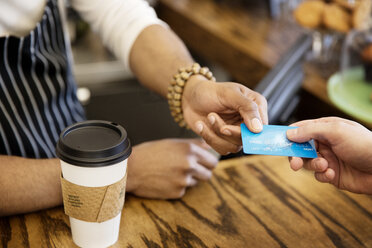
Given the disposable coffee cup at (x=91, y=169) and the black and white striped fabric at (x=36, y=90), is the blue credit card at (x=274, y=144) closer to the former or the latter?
the disposable coffee cup at (x=91, y=169)

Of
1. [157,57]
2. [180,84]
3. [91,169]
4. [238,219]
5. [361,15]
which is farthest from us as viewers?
[361,15]

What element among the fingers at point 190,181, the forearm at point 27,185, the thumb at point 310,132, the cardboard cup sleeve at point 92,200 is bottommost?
the forearm at point 27,185

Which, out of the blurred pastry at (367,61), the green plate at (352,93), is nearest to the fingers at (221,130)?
the green plate at (352,93)

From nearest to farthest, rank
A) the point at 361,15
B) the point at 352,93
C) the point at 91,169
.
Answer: the point at 91,169 → the point at 352,93 → the point at 361,15

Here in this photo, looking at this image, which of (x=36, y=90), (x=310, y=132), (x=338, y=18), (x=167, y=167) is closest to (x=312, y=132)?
(x=310, y=132)

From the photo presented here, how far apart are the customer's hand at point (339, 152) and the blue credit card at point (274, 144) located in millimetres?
16

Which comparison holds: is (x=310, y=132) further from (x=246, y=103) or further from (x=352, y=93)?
(x=352, y=93)

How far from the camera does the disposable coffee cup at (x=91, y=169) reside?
72cm

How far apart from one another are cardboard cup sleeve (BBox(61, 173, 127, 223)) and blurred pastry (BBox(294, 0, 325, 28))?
1387 mm

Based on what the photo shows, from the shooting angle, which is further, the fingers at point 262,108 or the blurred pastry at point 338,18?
the blurred pastry at point 338,18

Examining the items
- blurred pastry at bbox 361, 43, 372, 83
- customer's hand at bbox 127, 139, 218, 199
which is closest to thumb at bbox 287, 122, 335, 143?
customer's hand at bbox 127, 139, 218, 199

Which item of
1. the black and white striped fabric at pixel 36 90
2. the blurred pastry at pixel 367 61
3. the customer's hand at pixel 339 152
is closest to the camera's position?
the customer's hand at pixel 339 152

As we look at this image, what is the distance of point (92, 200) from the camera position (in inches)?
29.8

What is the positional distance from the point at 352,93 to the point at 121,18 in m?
0.86
